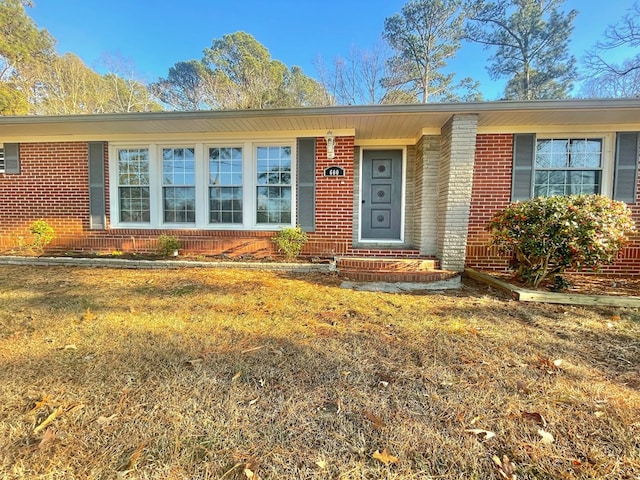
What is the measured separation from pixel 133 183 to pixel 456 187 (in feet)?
20.5

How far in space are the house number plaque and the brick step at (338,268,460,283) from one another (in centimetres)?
197

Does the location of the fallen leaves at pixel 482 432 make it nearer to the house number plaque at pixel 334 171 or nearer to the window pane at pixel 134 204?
the house number plaque at pixel 334 171

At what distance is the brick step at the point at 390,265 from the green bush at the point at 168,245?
3.13m

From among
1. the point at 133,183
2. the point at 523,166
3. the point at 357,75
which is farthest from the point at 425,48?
the point at 133,183

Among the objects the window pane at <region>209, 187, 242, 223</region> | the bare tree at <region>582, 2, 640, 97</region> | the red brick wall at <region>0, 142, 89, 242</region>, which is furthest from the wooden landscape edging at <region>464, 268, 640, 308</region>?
the bare tree at <region>582, 2, 640, 97</region>

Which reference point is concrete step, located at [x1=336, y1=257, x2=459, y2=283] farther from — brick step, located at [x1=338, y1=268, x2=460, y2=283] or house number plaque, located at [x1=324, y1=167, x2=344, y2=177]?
house number plaque, located at [x1=324, y1=167, x2=344, y2=177]

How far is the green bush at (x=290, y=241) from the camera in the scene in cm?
564

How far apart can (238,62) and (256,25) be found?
2.21m

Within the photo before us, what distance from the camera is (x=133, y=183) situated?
6.40 metres

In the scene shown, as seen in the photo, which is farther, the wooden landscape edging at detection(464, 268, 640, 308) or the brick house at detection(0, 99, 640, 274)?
the brick house at detection(0, 99, 640, 274)

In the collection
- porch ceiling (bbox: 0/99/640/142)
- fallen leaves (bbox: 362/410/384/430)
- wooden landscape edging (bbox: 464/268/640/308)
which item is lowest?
fallen leaves (bbox: 362/410/384/430)

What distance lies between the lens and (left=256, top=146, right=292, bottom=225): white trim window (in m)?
6.16

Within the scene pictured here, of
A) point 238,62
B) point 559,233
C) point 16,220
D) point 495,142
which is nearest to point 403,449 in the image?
point 559,233

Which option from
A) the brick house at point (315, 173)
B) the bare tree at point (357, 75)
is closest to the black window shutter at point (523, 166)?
the brick house at point (315, 173)
